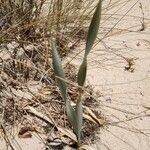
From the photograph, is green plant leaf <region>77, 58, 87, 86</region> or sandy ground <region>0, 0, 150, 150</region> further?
sandy ground <region>0, 0, 150, 150</region>

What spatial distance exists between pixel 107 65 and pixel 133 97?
0.73 ft

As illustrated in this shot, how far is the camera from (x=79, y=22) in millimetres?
1867

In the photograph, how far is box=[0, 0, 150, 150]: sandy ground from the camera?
1380 millimetres

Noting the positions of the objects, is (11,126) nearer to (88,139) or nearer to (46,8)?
(88,139)

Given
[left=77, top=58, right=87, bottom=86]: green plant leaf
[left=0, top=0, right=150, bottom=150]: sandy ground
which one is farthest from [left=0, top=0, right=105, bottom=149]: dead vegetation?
[left=77, top=58, right=87, bottom=86]: green plant leaf

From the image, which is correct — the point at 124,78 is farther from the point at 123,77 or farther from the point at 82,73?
the point at 82,73

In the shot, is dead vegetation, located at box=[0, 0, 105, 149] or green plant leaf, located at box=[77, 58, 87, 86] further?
dead vegetation, located at box=[0, 0, 105, 149]

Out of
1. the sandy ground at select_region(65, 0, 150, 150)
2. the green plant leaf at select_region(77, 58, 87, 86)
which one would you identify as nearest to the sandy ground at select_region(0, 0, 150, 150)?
the sandy ground at select_region(65, 0, 150, 150)

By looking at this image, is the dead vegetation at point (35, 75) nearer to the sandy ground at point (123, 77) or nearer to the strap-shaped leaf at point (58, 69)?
the sandy ground at point (123, 77)

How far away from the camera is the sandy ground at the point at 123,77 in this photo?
1380 mm

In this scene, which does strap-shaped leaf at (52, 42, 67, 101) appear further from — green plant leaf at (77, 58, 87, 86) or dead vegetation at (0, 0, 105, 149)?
dead vegetation at (0, 0, 105, 149)

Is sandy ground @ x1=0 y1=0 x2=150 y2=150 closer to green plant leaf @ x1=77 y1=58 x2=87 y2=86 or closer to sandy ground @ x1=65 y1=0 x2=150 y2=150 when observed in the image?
→ sandy ground @ x1=65 y1=0 x2=150 y2=150

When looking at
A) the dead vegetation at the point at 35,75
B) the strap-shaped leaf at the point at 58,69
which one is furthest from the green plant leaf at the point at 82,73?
the dead vegetation at the point at 35,75

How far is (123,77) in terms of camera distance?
1.65 m
